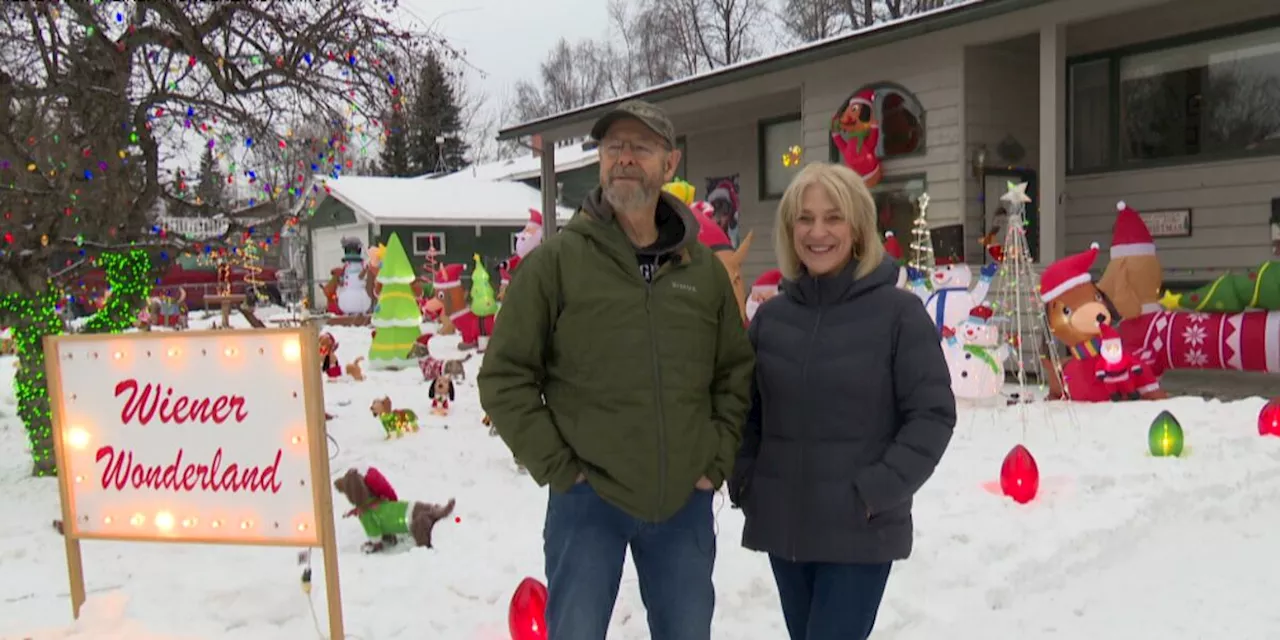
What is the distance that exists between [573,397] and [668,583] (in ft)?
1.93

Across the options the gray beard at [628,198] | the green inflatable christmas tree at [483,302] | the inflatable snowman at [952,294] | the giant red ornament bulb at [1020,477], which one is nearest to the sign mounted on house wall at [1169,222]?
the inflatable snowman at [952,294]

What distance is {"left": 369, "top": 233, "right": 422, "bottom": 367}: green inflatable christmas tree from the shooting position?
12.9m

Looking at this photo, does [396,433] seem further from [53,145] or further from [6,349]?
[6,349]

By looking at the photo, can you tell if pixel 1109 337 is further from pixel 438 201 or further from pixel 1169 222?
pixel 438 201

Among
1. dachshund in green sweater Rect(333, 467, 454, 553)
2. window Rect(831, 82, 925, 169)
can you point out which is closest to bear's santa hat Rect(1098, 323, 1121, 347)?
window Rect(831, 82, 925, 169)

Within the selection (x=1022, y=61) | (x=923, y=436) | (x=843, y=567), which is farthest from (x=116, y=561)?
(x=1022, y=61)

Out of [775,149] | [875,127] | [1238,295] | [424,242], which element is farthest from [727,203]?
[424,242]

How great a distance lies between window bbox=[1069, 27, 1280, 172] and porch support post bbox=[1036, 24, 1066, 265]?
1315 millimetres

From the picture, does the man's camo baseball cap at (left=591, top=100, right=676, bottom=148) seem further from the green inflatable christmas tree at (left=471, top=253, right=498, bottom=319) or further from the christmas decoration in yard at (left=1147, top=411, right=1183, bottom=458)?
the green inflatable christmas tree at (left=471, top=253, right=498, bottom=319)

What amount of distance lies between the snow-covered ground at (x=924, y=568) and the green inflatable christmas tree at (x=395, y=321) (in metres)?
6.79

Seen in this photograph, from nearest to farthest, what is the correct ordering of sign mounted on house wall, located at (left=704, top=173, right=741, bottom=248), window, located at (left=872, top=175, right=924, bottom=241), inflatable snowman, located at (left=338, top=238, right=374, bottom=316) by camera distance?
window, located at (left=872, top=175, right=924, bottom=241)
sign mounted on house wall, located at (left=704, top=173, right=741, bottom=248)
inflatable snowman, located at (left=338, top=238, right=374, bottom=316)

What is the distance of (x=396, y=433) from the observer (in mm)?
7617

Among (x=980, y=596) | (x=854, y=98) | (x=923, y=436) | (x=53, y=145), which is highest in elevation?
(x=854, y=98)

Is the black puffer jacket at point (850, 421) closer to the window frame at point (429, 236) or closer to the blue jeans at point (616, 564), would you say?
the blue jeans at point (616, 564)
